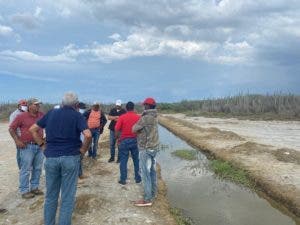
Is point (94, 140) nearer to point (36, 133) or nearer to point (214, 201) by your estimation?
point (214, 201)

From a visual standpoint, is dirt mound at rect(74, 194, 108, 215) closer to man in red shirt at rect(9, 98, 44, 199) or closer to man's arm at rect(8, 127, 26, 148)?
man in red shirt at rect(9, 98, 44, 199)

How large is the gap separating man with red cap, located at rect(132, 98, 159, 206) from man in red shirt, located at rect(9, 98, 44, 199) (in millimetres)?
2130

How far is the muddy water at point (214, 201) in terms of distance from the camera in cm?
1017

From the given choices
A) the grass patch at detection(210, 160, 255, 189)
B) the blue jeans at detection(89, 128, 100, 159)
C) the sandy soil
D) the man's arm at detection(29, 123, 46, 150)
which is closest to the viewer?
the man's arm at detection(29, 123, 46, 150)

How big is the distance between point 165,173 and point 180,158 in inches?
140

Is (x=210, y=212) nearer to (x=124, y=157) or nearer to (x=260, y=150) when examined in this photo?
(x=124, y=157)

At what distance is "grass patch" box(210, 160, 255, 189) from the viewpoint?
1377 cm

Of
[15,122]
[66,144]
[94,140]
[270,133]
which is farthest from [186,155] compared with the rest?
[270,133]

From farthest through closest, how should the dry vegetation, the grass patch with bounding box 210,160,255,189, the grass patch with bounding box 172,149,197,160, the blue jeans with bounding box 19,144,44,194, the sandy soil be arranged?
the dry vegetation, the sandy soil, the grass patch with bounding box 172,149,197,160, the grass patch with bounding box 210,160,255,189, the blue jeans with bounding box 19,144,44,194

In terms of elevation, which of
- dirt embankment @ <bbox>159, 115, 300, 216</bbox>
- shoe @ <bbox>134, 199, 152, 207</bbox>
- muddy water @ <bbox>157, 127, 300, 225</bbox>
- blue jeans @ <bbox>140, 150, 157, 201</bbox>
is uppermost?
blue jeans @ <bbox>140, 150, 157, 201</bbox>

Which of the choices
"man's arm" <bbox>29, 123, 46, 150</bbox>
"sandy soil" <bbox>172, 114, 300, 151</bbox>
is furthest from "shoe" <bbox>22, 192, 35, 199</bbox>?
"sandy soil" <bbox>172, 114, 300, 151</bbox>

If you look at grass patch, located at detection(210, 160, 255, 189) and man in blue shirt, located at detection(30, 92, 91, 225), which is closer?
man in blue shirt, located at detection(30, 92, 91, 225)

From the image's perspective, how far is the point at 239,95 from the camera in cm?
6781

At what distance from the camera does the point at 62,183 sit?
760cm
